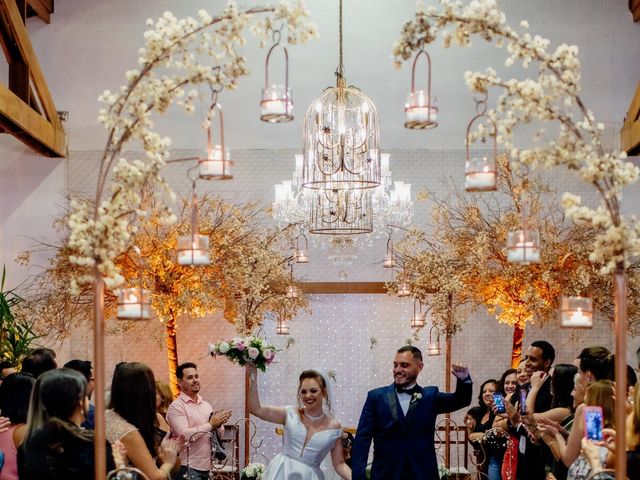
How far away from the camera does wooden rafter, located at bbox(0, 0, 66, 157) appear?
1173 centimetres

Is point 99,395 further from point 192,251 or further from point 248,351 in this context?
point 248,351

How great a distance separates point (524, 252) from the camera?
17.6ft

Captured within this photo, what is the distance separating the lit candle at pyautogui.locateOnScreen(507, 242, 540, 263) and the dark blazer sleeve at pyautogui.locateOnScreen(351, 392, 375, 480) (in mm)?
2147

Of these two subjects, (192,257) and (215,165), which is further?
(192,257)

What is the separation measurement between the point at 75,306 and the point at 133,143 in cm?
276

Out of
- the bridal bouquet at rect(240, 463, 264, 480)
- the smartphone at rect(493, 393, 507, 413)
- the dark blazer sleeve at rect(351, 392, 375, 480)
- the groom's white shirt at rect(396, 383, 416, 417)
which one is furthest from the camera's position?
the bridal bouquet at rect(240, 463, 264, 480)

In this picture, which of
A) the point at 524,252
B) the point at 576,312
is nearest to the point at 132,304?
the point at 524,252

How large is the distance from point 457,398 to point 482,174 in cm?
239

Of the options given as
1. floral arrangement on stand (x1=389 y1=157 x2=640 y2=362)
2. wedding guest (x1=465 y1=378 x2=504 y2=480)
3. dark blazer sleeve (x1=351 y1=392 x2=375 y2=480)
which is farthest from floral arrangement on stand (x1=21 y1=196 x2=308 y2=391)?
dark blazer sleeve (x1=351 y1=392 x2=375 y2=480)

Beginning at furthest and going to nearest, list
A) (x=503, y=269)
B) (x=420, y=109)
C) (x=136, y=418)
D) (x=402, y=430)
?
(x=503, y=269) → (x=402, y=430) → (x=420, y=109) → (x=136, y=418)

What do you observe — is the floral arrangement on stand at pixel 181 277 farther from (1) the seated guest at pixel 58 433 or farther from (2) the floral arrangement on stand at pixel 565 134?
(2) the floral arrangement on stand at pixel 565 134

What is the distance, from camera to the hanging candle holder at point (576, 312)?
5254mm

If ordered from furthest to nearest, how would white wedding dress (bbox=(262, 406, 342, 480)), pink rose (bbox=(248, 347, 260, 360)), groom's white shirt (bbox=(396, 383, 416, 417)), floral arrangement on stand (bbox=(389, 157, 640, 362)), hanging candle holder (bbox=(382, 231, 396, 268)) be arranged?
1. hanging candle holder (bbox=(382, 231, 396, 268))
2. floral arrangement on stand (bbox=(389, 157, 640, 362))
3. pink rose (bbox=(248, 347, 260, 360))
4. white wedding dress (bbox=(262, 406, 342, 480))
5. groom's white shirt (bbox=(396, 383, 416, 417))

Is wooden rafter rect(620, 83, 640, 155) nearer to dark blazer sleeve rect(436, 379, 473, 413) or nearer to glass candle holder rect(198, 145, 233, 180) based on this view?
dark blazer sleeve rect(436, 379, 473, 413)
